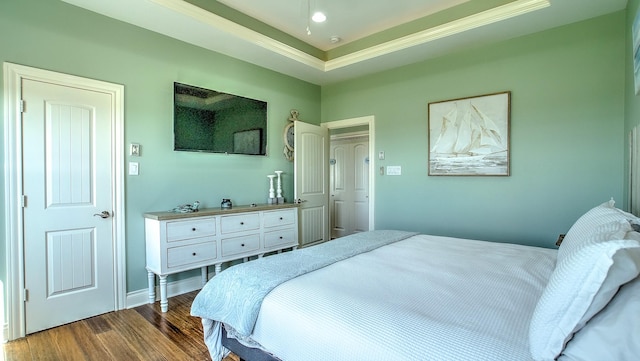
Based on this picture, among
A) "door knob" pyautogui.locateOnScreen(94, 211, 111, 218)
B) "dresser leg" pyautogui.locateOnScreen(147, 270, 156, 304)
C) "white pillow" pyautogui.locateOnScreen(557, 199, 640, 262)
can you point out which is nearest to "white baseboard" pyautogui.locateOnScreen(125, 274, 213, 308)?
"dresser leg" pyautogui.locateOnScreen(147, 270, 156, 304)

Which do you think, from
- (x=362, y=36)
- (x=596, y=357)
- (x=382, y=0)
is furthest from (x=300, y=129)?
(x=596, y=357)

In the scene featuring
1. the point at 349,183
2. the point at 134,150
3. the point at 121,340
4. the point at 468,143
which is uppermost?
the point at 468,143

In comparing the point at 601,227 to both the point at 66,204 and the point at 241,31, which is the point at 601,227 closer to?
the point at 241,31

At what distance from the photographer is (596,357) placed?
0.81 metres

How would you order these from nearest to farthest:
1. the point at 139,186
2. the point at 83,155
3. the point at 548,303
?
the point at 548,303, the point at 83,155, the point at 139,186

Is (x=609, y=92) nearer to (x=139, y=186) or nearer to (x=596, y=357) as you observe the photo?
(x=596, y=357)

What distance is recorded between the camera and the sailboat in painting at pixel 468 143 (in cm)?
327

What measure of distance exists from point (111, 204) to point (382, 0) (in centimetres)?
312

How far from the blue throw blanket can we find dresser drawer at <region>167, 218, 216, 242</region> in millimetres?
1188

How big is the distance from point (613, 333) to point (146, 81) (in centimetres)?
348

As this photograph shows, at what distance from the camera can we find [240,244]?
3270mm

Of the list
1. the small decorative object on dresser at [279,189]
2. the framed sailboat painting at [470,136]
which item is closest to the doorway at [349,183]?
the small decorative object on dresser at [279,189]

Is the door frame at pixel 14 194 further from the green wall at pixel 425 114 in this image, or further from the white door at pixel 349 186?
the white door at pixel 349 186

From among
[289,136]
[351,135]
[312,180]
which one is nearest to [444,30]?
[289,136]
